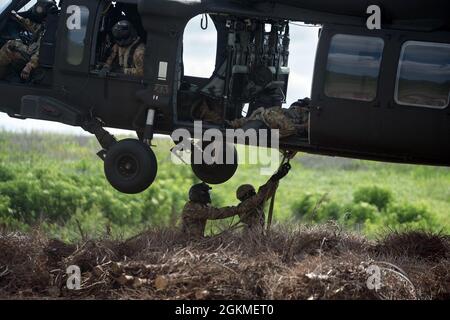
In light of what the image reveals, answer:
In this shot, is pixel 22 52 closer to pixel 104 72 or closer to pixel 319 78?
pixel 104 72

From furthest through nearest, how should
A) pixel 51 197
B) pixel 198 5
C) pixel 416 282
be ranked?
pixel 51 197, pixel 198 5, pixel 416 282

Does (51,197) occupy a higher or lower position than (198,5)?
lower

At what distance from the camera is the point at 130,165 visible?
1430 cm

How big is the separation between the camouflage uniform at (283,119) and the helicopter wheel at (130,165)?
1162 mm

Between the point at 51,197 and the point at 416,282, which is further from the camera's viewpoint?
the point at 51,197

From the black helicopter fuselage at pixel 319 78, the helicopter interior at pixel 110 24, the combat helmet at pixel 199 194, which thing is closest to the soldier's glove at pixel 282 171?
the black helicopter fuselage at pixel 319 78

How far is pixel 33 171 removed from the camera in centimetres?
2773

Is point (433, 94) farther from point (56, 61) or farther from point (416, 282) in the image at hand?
point (56, 61)

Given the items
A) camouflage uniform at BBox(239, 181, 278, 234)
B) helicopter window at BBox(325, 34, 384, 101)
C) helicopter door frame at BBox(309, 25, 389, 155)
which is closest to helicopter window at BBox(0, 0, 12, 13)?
camouflage uniform at BBox(239, 181, 278, 234)

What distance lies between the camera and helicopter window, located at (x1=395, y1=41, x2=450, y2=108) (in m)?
13.4

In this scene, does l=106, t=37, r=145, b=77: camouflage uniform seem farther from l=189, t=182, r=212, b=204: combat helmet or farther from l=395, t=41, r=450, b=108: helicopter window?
l=395, t=41, r=450, b=108: helicopter window
